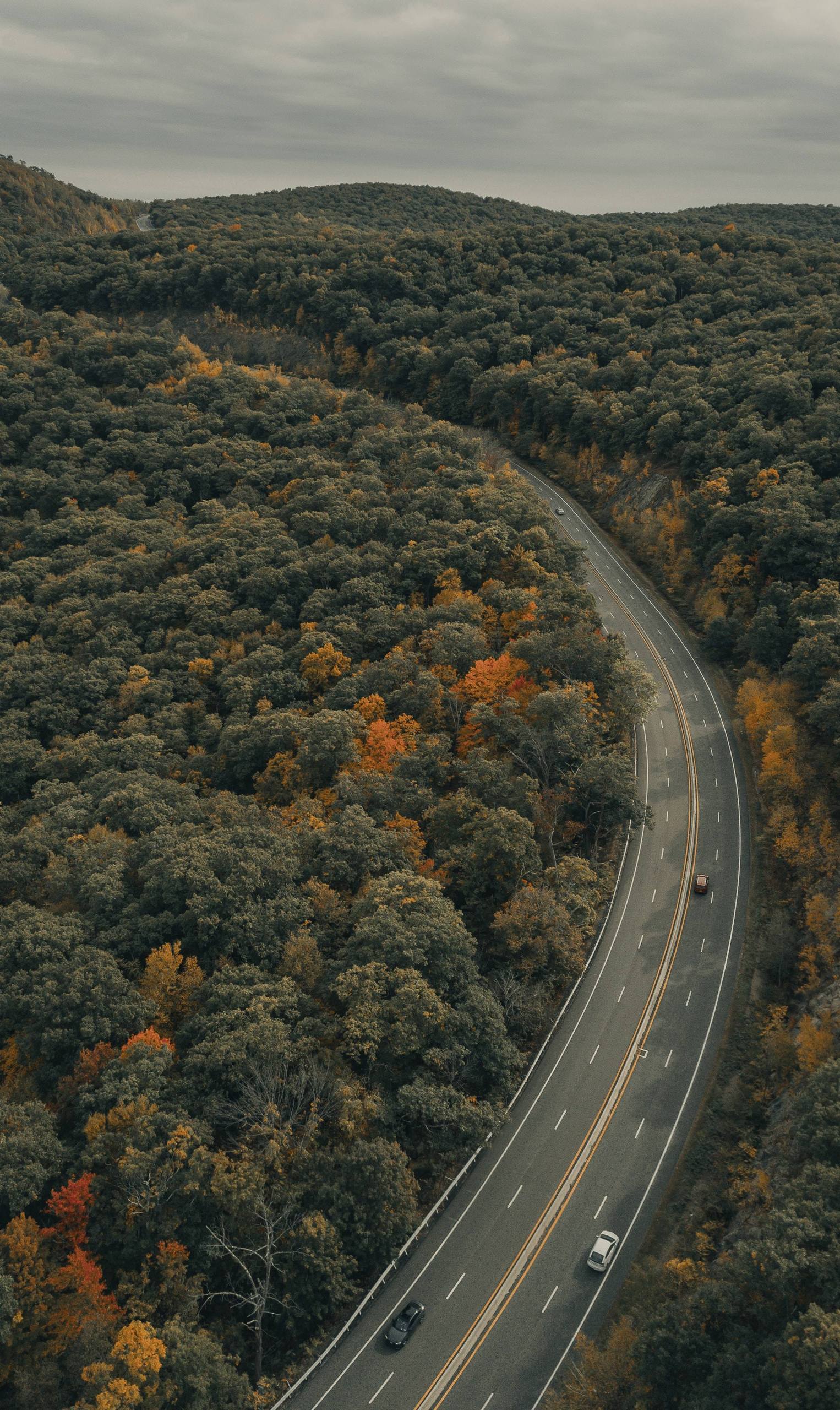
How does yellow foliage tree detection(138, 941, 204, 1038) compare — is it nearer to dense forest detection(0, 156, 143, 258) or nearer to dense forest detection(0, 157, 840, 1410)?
dense forest detection(0, 157, 840, 1410)

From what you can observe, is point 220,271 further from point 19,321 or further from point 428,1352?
point 428,1352

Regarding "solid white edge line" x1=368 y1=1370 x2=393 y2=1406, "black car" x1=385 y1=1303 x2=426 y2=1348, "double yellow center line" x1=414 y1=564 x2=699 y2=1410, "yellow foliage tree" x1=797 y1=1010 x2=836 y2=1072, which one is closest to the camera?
"solid white edge line" x1=368 y1=1370 x2=393 y2=1406

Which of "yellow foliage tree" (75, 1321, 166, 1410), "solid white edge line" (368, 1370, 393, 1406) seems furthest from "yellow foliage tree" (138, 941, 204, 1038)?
"solid white edge line" (368, 1370, 393, 1406)

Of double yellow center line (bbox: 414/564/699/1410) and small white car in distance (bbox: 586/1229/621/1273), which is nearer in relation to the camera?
double yellow center line (bbox: 414/564/699/1410)

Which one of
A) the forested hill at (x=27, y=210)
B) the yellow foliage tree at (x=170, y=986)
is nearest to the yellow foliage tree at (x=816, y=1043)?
the yellow foliage tree at (x=170, y=986)

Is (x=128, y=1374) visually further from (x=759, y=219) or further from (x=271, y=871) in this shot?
(x=759, y=219)

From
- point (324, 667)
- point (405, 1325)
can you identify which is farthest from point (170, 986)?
point (324, 667)

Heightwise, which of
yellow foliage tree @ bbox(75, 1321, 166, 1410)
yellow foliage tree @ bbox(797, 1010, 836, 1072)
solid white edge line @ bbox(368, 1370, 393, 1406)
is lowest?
solid white edge line @ bbox(368, 1370, 393, 1406)
